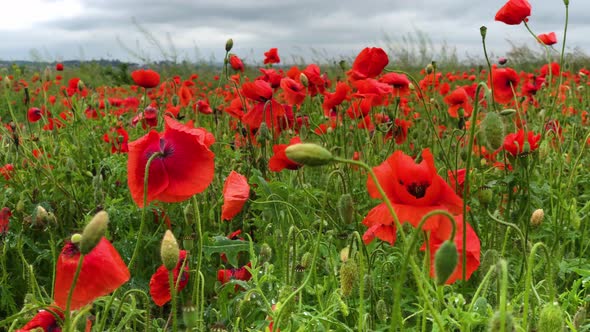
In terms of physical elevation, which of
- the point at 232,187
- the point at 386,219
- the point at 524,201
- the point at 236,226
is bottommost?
the point at 236,226

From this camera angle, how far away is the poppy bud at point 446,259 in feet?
2.72

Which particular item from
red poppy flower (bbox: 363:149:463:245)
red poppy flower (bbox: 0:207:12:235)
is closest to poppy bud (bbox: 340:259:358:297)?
red poppy flower (bbox: 363:149:463:245)

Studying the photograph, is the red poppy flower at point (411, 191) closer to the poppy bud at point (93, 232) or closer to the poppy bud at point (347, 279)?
the poppy bud at point (347, 279)

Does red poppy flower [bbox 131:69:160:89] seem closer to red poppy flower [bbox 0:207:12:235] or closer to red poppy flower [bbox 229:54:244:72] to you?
red poppy flower [bbox 229:54:244:72]

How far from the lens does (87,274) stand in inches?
41.4

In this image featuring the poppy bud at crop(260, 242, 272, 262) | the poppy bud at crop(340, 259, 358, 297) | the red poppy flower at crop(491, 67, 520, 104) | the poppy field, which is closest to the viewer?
the poppy field

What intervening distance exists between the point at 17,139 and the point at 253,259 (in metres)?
1.67

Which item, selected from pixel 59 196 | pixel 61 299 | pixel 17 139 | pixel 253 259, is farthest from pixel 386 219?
pixel 17 139

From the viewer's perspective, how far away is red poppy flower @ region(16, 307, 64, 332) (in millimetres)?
1240

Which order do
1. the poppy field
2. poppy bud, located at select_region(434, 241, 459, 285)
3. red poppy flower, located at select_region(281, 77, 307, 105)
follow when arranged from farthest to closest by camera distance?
red poppy flower, located at select_region(281, 77, 307, 105), the poppy field, poppy bud, located at select_region(434, 241, 459, 285)

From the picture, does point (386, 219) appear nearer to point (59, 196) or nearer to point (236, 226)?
point (236, 226)

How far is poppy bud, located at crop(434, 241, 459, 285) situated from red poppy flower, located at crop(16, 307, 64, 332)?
0.80 metres

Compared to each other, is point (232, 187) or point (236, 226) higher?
point (232, 187)

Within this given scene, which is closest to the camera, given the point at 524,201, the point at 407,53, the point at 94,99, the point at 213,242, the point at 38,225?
the point at 38,225
